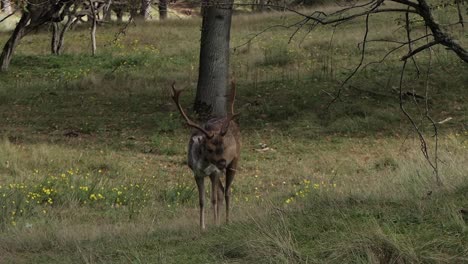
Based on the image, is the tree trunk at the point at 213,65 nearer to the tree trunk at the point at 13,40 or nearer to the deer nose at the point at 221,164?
the deer nose at the point at 221,164

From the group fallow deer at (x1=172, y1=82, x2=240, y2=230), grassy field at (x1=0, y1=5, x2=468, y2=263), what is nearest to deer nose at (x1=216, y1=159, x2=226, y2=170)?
fallow deer at (x1=172, y1=82, x2=240, y2=230)

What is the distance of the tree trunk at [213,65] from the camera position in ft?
48.2

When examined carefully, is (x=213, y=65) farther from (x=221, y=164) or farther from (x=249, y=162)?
(x=221, y=164)

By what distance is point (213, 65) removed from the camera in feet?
49.0

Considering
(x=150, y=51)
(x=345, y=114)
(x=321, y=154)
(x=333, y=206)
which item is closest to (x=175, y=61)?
(x=150, y=51)

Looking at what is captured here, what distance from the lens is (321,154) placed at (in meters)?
12.4

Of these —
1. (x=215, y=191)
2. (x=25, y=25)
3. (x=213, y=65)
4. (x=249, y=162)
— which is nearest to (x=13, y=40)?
(x=25, y=25)

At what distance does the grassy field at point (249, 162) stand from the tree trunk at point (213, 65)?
0.52 meters

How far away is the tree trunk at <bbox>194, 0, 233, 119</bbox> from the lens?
48.2 feet

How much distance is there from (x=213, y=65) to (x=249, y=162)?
356 cm

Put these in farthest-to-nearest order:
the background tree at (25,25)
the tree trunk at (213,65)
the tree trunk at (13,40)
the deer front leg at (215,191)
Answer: the tree trunk at (13,40) → the background tree at (25,25) → the tree trunk at (213,65) → the deer front leg at (215,191)

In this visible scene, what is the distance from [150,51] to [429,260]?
69.5 ft

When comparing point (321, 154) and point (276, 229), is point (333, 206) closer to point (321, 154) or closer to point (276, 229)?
point (276, 229)

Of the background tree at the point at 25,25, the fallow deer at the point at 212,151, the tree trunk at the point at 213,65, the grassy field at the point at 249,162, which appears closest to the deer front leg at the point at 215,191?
the fallow deer at the point at 212,151
